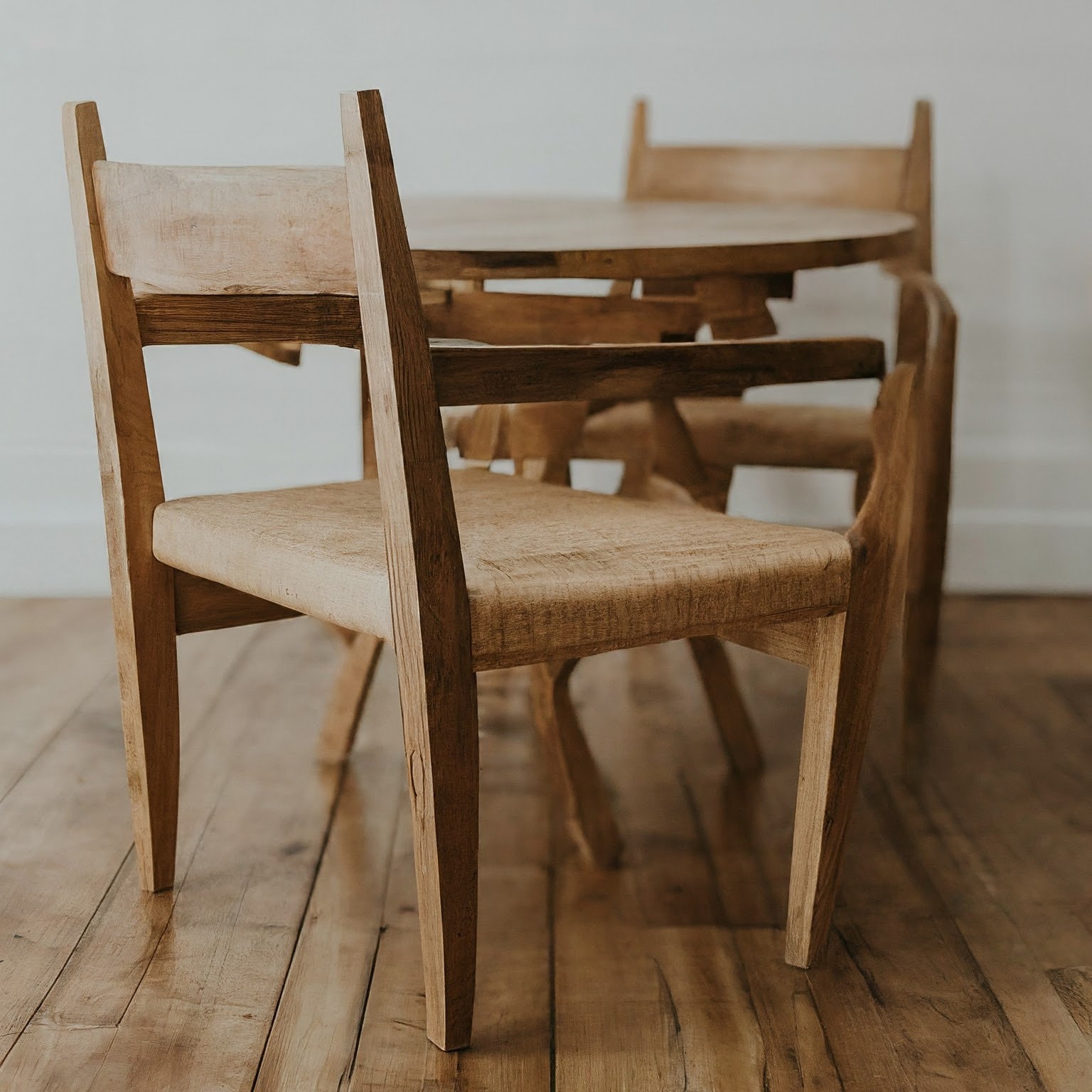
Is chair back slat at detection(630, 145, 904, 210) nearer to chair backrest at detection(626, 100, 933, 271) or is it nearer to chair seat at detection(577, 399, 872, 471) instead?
chair backrest at detection(626, 100, 933, 271)

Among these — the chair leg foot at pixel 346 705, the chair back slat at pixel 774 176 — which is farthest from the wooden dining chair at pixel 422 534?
the chair back slat at pixel 774 176

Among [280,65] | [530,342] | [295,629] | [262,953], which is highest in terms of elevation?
[280,65]

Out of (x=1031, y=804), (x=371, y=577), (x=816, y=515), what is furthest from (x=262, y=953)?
(x=816, y=515)

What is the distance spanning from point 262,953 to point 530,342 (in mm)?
702

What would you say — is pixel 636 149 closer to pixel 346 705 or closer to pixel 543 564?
pixel 346 705

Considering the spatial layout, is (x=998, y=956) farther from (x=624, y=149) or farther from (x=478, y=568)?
(x=624, y=149)

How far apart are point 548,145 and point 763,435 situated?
1.14 m

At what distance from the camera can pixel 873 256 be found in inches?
63.4

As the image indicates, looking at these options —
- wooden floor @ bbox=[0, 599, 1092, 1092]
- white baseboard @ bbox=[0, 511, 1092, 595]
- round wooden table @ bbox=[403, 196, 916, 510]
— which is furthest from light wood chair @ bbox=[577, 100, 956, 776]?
white baseboard @ bbox=[0, 511, 1092, 595]

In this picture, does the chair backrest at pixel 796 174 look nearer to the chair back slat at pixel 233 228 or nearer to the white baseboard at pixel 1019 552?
the white baseboard at pixel 1019 552

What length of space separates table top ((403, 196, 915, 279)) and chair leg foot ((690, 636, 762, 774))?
0.55m

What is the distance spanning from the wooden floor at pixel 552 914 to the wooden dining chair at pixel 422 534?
0.29 ft

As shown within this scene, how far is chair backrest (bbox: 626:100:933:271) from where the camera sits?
2197mm

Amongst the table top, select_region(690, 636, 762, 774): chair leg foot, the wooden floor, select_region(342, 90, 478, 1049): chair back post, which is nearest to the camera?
select_region(342, 90, 478, 1049): chair back post
